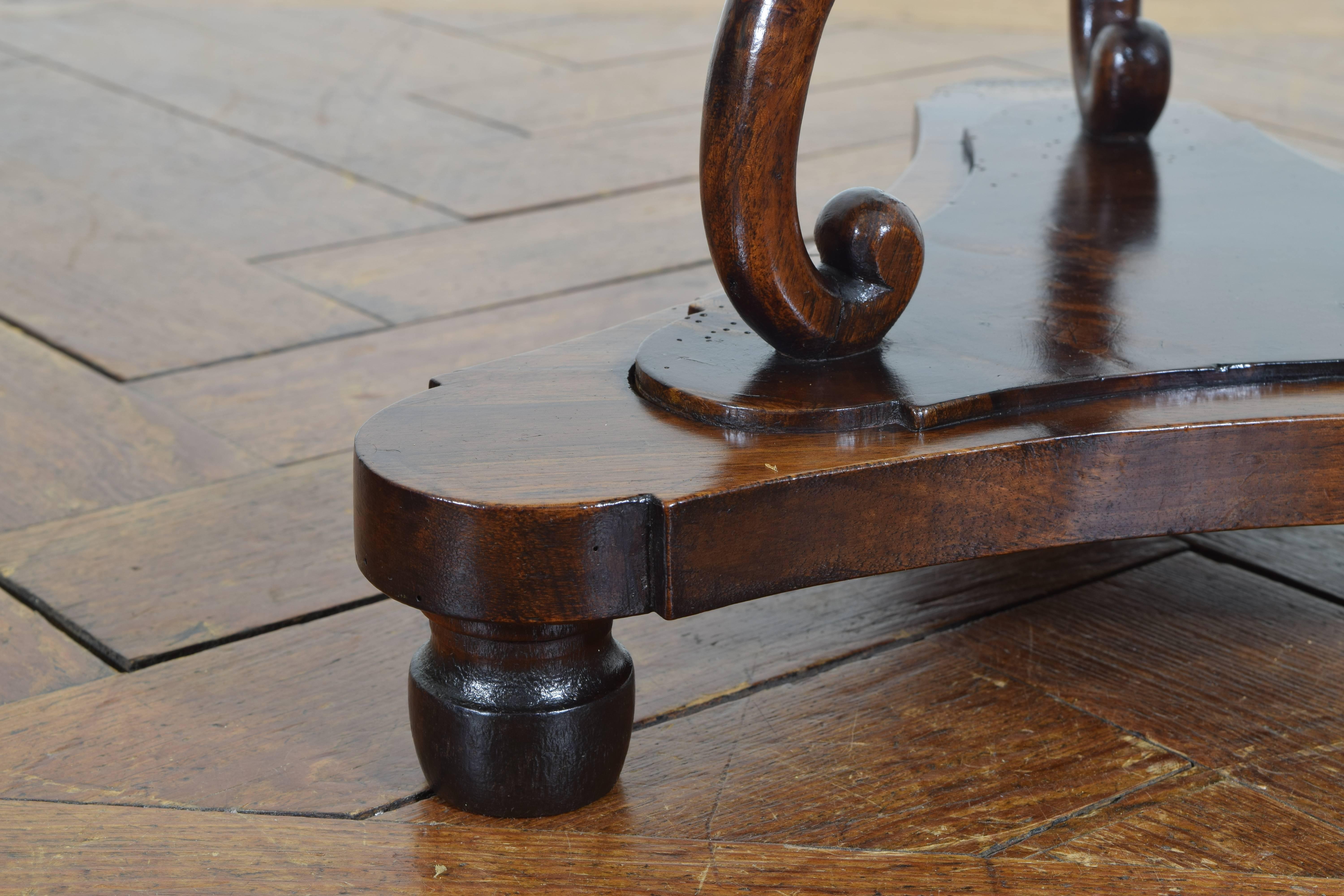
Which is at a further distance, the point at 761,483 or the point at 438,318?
the point at 438,318

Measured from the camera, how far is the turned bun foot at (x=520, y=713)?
0.40 metres

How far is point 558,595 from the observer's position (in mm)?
375

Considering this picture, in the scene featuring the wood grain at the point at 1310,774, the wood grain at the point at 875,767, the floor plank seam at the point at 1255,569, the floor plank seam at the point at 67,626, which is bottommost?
the floor plank seam at the point at 67,626

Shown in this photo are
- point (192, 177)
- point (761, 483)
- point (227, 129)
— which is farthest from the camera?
point (227, 129)

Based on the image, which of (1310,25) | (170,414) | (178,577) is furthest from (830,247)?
(1310,25)

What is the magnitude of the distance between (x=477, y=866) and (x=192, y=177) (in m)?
0.95

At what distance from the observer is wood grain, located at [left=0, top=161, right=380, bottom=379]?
2.83 feet

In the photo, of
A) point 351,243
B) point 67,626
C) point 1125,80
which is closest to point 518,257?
point 351,243

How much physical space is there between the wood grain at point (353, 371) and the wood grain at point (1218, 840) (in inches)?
16.9

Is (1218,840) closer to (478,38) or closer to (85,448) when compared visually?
(85,448)

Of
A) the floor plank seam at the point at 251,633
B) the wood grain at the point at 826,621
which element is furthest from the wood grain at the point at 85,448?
the wood grain at the point at 826,621

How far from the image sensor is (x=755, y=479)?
383 mm

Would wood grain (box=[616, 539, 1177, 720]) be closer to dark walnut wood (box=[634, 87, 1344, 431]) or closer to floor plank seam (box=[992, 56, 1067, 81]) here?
dark walnut wood (box=[634, 87, 1344, 431])

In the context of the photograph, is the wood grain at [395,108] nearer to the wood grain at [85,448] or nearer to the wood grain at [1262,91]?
the wood grain at [1262,91]
